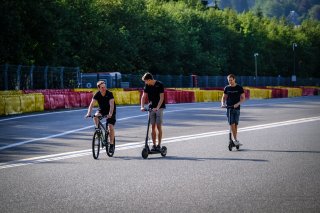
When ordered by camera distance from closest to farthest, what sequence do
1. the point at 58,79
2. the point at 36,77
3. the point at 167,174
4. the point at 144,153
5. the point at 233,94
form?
the point at 167,174, the point at 144,153, the point at 233,94, the point at 36,77, the point at 58,79

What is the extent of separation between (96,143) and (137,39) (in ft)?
206

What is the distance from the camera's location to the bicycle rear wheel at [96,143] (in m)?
11.7

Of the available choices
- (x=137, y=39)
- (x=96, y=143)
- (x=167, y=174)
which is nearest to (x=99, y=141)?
(x=96, y=143)

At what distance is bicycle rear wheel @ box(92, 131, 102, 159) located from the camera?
11.7m

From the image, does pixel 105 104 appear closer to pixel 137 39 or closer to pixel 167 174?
pixel 167 174

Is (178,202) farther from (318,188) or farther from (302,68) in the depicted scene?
(302,68)

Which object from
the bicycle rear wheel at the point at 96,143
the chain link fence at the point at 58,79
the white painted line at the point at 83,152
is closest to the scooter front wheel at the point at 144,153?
the bicycle rear wheel at the point at 96,143

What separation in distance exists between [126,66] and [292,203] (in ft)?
213

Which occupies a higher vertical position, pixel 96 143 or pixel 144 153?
pixel 96 143

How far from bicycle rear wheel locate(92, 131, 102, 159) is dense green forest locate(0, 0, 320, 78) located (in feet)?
130

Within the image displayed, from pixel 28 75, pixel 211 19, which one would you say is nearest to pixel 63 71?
pixel 28 75

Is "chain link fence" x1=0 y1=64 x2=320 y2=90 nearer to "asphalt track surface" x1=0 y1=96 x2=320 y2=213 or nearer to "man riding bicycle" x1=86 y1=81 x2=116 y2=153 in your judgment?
"asphalt track surface" x1=0 y1=96 x2=320 y2=213

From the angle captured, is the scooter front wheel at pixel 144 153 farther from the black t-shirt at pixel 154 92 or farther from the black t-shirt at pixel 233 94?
the black t-shirt at pixel 233 94

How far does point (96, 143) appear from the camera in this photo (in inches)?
469
